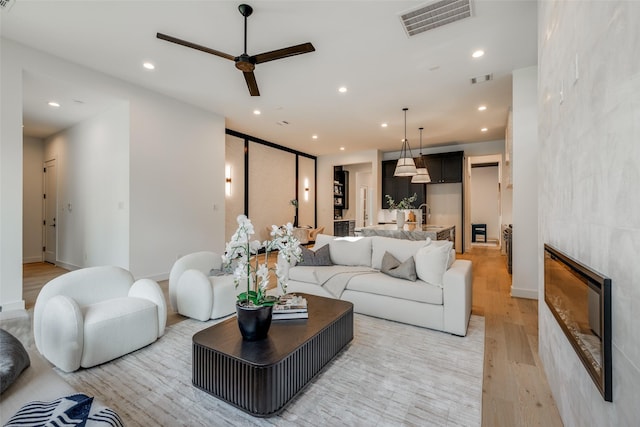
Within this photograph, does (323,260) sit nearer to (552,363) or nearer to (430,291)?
(430,291)

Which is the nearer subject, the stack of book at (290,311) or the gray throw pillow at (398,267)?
the stack of book at (290,311)

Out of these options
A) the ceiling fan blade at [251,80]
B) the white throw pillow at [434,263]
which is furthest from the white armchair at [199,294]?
the ceiling fan blade at [251,80]

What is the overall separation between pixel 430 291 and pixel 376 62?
2.73 m

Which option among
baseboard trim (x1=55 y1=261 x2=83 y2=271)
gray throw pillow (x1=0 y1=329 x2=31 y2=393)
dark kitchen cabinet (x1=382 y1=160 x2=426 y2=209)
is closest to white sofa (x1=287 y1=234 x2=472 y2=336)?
gray throw pillow (x1=0 y1=329 x2=31 y2=393)

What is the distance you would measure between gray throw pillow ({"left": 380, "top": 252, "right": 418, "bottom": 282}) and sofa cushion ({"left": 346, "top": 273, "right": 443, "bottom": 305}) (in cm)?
5

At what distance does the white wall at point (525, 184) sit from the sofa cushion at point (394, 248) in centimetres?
157

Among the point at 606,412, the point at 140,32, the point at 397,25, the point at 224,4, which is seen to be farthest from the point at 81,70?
the point at 606,412

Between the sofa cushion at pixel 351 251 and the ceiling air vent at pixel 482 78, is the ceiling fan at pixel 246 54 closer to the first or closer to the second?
the sofa cushion at pixel 351 251

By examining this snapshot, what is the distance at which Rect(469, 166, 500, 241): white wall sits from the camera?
10.1 meters

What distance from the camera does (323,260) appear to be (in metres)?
3.83

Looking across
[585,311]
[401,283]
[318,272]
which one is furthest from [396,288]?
[585,311]

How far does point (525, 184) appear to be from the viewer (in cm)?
385

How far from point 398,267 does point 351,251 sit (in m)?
0.80

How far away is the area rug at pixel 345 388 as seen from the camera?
165 centimetres
